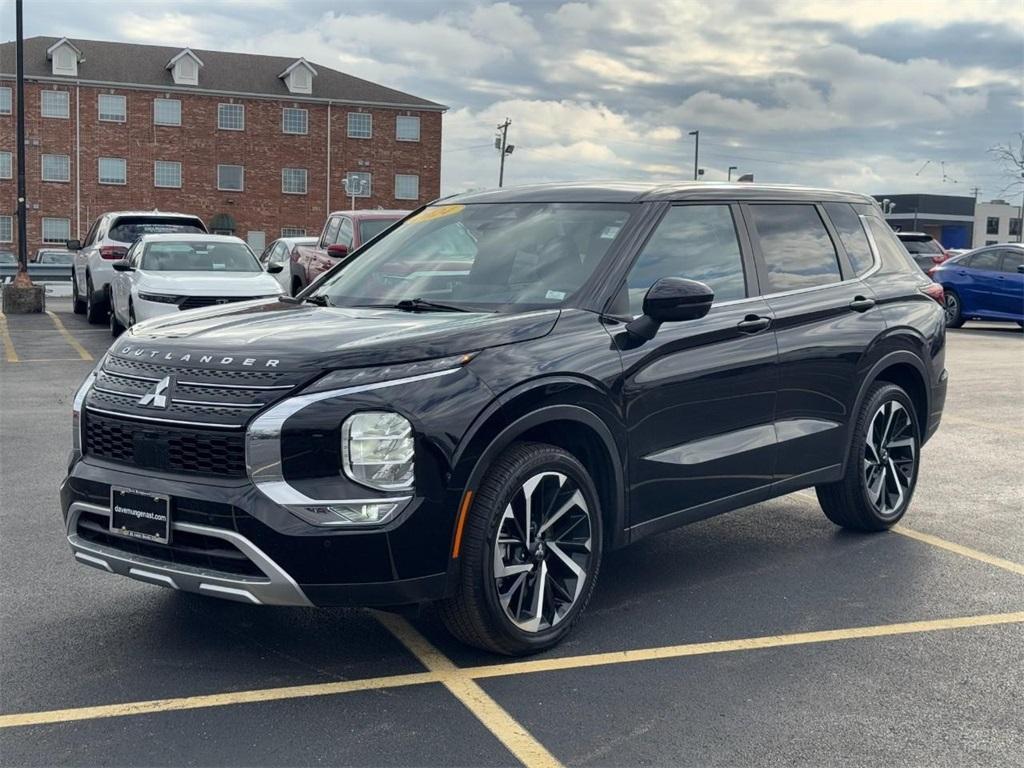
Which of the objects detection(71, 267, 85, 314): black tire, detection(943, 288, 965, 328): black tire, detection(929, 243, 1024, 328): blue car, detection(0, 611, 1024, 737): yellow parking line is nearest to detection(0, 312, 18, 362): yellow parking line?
detection(71, 267, 85, 314): black tire

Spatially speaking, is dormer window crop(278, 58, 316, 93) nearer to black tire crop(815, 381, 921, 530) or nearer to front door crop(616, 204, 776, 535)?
black tire crop(815, 381, 921, 530)

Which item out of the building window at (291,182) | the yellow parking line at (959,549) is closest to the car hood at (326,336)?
the yellow parking line at (959,549)

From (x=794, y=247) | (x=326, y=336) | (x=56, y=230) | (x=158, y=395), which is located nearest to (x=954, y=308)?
(x=794, y=247)

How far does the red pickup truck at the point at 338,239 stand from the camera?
56.5 ft

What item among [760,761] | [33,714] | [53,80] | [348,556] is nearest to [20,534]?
[33,714]

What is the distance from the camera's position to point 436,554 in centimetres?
410

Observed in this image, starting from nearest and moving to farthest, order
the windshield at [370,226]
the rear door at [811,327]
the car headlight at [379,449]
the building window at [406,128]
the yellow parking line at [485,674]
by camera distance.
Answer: the yellow parking line at [485,674], the car headlight at [379,449], the rear door at [811,327], the windshield at [370,226], the building window at [406,128]

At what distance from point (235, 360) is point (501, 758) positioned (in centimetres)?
165

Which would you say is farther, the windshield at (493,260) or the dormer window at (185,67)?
the dormer window at (185,67)

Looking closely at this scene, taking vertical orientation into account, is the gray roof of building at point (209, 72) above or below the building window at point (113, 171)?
above

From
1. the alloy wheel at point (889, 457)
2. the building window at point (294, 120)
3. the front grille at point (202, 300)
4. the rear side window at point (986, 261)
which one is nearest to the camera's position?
the alloy wheel at point (889, 457)

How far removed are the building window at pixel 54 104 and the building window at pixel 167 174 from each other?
5091 millimetres

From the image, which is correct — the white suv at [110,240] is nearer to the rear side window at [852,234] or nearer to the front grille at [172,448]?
the rear side window at [852,234]

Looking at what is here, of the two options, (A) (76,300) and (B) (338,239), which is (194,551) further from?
(A) (76,300)
